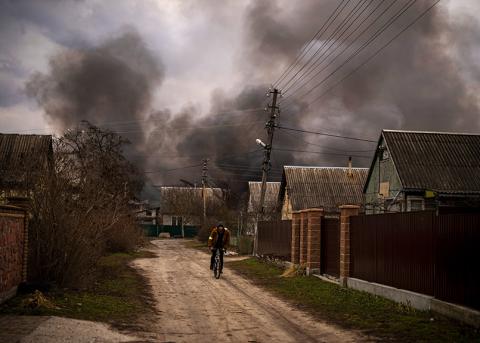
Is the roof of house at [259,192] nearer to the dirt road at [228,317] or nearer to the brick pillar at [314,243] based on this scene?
the brick pillar at [314,243]

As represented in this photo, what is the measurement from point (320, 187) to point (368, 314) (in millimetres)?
32492

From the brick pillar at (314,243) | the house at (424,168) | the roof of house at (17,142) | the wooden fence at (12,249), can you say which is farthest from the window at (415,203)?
the roof of house at (17,142)

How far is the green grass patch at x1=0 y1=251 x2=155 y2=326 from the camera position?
9453 millimetres

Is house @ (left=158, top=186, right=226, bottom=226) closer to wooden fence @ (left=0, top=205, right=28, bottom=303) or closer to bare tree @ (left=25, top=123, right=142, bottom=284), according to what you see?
bare tree @ (left=25, top=123, right=142, bottom=284)

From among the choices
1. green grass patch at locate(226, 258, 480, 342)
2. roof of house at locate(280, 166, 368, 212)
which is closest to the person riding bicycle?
green grass patch at locate(226, 258, 480, 342)

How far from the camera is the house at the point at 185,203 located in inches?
2655

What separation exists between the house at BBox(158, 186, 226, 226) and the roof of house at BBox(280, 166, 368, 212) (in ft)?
58.3

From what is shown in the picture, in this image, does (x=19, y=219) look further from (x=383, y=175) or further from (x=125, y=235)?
(x=383, y=175)

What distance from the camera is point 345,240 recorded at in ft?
49.3

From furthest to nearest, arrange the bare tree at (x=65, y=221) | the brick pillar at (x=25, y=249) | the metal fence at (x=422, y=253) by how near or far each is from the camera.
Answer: the bare tree at (x=65, y=221) → the brick pillar at (x=25, y=249) → the metal fence at (x=422, y=253)

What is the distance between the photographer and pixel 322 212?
18188mm

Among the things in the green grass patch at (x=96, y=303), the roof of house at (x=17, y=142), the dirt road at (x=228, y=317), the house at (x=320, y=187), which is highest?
the roof of house at (x=17, y=142)

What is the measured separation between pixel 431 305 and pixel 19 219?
7.63 metres

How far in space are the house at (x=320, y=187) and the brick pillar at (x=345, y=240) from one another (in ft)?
82.4
